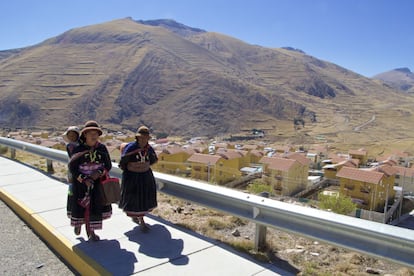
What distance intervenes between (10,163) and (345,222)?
9238 millimetres

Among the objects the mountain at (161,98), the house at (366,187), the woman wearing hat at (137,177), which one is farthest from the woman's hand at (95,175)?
the mountain at (161,98)

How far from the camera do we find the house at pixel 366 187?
27422 mm

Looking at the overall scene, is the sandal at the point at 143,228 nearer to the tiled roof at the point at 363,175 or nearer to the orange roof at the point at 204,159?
the tiled roof at the point at 363,175

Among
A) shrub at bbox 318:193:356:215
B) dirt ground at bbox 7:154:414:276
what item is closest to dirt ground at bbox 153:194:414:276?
dirt ground at bbox 7:154:414:276

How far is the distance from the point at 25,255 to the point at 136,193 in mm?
1367

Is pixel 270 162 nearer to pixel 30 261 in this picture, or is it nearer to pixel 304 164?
pixel 304 164

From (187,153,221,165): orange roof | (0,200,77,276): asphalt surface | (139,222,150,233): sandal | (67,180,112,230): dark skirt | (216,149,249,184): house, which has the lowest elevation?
(216,149,249,184): house

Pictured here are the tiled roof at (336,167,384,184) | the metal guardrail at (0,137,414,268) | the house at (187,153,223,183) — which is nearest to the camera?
the metal guardrail at (0,137,414,268)

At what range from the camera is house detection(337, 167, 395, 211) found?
27.4 metres

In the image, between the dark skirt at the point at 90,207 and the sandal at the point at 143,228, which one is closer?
the dark skirt at the point at 90,207

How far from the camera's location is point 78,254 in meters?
3.69

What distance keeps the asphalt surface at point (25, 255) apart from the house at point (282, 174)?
2869 cm

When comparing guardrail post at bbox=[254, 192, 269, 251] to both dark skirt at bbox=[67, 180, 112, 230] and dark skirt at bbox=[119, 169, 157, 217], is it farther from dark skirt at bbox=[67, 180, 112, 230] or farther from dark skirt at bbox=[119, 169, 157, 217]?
dark skirt at bbox=[67, 180, 112, 230]

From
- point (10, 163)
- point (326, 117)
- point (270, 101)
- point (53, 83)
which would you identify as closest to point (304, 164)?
point (10, 163)
